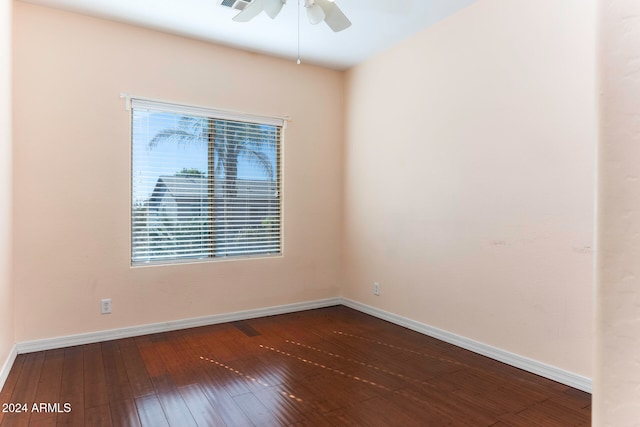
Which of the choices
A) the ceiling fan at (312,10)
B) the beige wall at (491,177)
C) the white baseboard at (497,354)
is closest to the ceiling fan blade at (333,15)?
the ceiling fan at (312,10)

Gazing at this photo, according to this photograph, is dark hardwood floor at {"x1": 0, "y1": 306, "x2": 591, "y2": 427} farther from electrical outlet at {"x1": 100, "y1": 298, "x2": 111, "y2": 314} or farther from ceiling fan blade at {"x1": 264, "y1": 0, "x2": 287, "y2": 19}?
ceiling fan blade at {"x1": 264, "y1": 0, "x2": 287, "y2": 19}

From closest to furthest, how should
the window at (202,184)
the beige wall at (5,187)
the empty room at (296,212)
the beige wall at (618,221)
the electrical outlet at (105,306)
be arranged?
1. the beige wall at (618,221)
2. the empty room at (296,212)
3. the beige wall at (5,187)
4. the electrical outlet at (105,306)
5. the window at (202,184)

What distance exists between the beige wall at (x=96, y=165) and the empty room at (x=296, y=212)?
17mm

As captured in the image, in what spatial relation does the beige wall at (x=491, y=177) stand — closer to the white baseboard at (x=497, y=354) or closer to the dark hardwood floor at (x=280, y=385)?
the white baseboard at (x=497, y=354)

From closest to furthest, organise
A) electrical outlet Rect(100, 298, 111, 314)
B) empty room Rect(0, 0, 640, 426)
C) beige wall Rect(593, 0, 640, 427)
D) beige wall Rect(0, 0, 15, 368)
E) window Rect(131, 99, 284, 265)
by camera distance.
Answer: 1. beige wall Rect(593, 0, 640, 427)
2. empty room Rect(0, 0, 640, 426)
3. beige wall Rect(0, 0, 15, 368)
4. electrical outlet Rect(100, 298, 111, 314)
5. window Rect(131, 99, 284, 265)

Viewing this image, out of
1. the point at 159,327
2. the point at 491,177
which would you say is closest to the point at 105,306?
the point at 159,327

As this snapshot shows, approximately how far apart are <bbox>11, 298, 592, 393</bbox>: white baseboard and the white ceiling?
2876mm

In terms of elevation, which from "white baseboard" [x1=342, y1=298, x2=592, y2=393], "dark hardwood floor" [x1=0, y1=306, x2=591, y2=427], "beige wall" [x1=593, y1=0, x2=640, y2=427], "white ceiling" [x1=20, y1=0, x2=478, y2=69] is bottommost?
"dark hardwood floor" [x1=0, y1=306, x2=591, y2=427]

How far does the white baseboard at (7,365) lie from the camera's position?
2496mm

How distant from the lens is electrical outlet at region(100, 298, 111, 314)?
11.1ft

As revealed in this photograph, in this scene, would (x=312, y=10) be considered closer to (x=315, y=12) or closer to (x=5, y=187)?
(x=315, y=12)

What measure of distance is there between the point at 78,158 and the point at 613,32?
3.79 meters

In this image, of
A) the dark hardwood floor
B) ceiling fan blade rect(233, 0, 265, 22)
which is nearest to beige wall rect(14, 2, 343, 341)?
the dark hardwood floor

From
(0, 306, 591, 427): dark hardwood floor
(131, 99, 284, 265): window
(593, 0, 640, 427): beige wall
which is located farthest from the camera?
(131, 99, 284, 265): window
